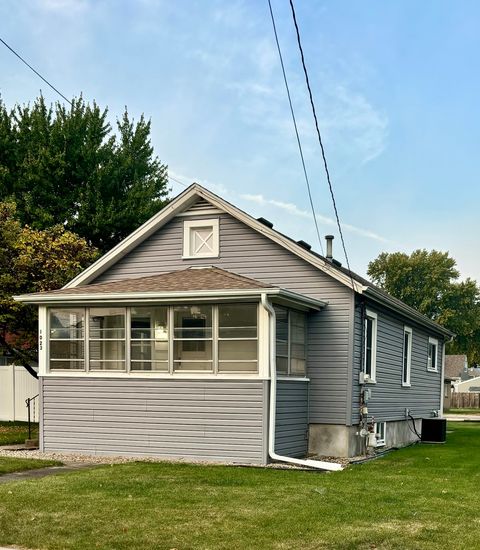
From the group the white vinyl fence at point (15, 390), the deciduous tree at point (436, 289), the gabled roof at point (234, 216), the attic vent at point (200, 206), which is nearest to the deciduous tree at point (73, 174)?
the white vinyl fence at point (15, 390)

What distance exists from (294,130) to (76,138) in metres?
20.5

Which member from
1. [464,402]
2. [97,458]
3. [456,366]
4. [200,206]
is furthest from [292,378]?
[456,366]

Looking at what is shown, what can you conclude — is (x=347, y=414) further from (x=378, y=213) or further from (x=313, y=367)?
(x=378, y=213)

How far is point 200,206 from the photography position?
15.5 meters

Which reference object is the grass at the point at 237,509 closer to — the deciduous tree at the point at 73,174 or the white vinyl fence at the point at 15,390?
the white vinyl fence at the point at 15,390

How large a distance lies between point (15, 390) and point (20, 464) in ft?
35.6

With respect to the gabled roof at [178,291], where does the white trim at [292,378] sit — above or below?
below

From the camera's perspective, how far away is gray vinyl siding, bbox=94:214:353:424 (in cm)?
1437

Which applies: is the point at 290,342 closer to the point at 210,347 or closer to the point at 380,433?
the point at 210,347

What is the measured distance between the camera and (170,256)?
15719 millimetres

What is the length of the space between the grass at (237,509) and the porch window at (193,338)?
2.27m

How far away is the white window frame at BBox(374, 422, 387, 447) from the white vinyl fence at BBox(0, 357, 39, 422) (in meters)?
11.2

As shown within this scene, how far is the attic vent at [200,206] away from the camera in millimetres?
15430

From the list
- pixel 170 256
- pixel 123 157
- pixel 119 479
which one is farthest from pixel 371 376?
pixel 123 157
